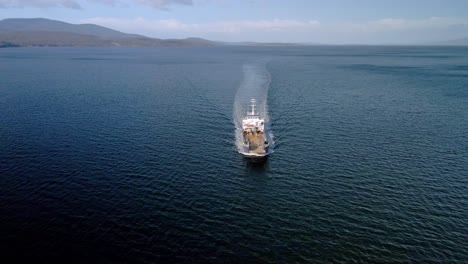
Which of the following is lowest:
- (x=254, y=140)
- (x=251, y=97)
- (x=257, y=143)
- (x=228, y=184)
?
(x=228, y=184)

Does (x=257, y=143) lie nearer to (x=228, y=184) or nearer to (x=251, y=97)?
(x=228, y=184)

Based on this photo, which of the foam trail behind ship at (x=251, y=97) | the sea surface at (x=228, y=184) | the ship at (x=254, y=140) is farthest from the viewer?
the foam trail behind ship at (x=251, y=97)

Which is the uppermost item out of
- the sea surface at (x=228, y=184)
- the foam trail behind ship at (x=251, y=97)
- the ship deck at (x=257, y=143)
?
the foam trail behind ship at (x=251, y=97)

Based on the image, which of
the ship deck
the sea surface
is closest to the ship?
the ship deck

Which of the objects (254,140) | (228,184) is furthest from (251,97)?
(228,184)

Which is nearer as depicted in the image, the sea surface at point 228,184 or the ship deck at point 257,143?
the sea surface at point 228,184

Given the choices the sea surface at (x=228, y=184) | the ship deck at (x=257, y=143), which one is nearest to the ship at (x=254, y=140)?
the ship deck at (x=257, y=143)

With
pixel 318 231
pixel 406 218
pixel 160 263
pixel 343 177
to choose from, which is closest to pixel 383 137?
pixel 343 177

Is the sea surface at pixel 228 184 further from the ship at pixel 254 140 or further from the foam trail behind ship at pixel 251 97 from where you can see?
the ship at pixel 254 140
